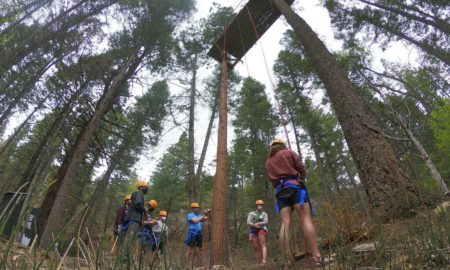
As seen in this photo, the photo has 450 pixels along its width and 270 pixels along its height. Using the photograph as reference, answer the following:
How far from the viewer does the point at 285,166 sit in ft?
11.3

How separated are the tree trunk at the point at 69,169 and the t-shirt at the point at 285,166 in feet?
17.0

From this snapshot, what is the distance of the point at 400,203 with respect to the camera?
3613 millimetres

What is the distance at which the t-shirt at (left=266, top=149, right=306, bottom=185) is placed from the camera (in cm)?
340

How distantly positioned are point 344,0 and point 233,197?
43.9 ft

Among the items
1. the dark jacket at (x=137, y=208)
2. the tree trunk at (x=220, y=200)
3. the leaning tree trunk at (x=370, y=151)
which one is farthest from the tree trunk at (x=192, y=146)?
the leaning tree trunk at (x=370, y=151)

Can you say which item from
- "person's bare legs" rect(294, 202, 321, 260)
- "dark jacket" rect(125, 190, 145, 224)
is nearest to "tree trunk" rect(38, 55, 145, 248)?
"dark jacket" rect(125, 190, 145, 224)

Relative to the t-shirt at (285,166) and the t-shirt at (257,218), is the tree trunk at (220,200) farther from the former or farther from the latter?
the t-shirt at (285,166)

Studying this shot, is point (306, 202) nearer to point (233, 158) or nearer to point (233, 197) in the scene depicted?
point (233, 158)

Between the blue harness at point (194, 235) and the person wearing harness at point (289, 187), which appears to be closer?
the person wearing harness at point (289, 187)

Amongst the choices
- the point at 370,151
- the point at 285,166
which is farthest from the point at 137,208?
the point at 370,151

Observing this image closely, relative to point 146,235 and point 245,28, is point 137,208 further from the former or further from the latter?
point 245,28

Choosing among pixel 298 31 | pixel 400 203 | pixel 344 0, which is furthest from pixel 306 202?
pixel 344 0

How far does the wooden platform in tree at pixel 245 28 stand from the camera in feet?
32.1

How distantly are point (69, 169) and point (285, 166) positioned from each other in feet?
22.5
